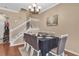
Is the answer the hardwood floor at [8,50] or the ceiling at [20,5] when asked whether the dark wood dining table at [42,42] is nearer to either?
the hardwood floor at [8,50]

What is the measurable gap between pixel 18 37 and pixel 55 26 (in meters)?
0.51

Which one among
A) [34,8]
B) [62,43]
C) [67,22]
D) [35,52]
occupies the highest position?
[34,8]

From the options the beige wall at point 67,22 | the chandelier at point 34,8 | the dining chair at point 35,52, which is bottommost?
the dining chair at point 35,52

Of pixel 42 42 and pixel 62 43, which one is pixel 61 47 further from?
pixel 42 42

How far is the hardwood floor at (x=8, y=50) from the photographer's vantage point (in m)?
1.75

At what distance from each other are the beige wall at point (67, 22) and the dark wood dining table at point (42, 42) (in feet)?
0.39

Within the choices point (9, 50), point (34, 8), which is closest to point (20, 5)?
point (34, 8)

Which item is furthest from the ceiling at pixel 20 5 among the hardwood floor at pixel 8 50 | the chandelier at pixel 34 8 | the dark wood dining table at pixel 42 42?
the hardwood floor at pixel 8 50

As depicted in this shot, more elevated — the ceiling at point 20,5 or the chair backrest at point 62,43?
the ceiling at point 20,5

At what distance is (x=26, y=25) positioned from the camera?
5.82 feet

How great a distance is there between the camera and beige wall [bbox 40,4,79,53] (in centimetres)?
177

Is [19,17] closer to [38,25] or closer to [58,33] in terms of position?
[38,25]

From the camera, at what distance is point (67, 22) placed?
1.79 meters

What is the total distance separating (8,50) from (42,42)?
18.0 inches
